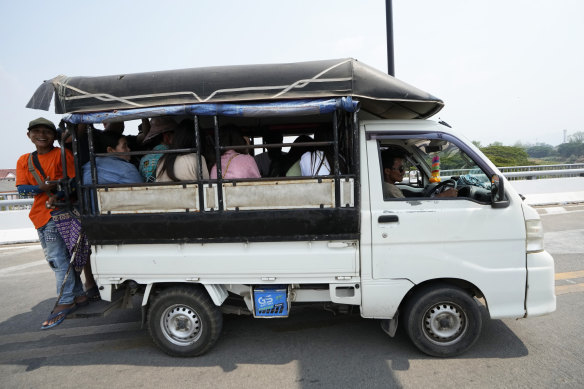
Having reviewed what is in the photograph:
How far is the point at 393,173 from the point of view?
355 centimetres

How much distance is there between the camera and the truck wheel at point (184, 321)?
3.25 metres

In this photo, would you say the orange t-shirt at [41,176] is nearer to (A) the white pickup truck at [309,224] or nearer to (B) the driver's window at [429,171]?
(A) the white pickup truck at [309,224]

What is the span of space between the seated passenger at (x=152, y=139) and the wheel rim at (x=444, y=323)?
2903 millimetres

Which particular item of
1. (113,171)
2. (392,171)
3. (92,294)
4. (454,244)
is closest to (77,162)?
(113,171)

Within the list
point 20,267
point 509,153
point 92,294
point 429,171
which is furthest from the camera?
point 509,153

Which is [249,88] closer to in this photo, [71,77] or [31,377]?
[71,77]

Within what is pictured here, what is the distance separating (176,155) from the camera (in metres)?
3.24

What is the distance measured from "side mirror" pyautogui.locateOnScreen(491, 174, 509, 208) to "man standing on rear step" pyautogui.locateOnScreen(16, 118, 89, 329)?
414cm

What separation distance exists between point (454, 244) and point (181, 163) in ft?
8.31

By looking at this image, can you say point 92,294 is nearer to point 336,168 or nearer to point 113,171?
point 113,171

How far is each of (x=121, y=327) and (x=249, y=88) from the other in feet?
10.2

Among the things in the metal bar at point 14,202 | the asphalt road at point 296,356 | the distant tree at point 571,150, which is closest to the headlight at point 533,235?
the asphalt road at point 296,356

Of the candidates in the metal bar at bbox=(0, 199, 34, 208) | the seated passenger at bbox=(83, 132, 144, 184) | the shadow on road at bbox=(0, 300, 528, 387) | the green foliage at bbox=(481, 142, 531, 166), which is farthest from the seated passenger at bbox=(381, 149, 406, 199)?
the green foliage at bbox=(481, 142, 531, 166)

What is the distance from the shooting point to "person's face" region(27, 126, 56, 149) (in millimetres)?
3777
